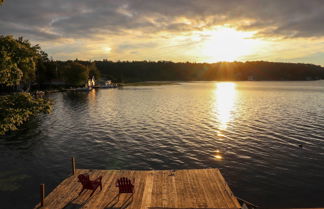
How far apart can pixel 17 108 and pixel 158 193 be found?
1060 centimetres

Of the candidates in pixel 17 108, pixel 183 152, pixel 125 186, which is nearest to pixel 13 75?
pixel 17 108

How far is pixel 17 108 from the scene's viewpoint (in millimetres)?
12828

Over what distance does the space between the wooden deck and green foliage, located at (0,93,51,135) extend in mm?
6514

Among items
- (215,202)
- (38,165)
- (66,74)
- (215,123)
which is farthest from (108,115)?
(66,74)

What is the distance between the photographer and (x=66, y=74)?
155000mm

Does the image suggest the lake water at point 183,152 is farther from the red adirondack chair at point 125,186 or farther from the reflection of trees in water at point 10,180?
the red adirondack chair at point 125,186

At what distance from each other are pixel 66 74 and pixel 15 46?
154538mm

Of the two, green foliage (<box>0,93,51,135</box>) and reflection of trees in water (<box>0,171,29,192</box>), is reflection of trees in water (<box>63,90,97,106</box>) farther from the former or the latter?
green foliage (<box>0,93,51,135</box>)

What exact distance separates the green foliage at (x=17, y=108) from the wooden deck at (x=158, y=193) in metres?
6.51

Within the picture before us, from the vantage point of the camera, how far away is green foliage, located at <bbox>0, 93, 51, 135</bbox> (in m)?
12.4

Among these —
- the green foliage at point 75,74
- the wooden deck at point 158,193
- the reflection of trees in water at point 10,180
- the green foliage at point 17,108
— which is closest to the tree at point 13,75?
the green foliage at point 17,108

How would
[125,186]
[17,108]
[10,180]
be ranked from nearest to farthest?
[17,108]
[125,186]
[10,180]

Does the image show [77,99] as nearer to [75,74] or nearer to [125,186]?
[75,74]

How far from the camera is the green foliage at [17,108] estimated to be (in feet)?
40.7
